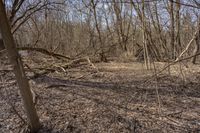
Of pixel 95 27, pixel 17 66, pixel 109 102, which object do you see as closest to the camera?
pixel 17 66

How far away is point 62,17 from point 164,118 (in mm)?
8326

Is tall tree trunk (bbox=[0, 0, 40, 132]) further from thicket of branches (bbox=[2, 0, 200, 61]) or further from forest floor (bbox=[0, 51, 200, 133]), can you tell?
thicket of branches (bbox=[2, 0, 200, 61])

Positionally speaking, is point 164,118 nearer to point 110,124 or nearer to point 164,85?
point 110,124

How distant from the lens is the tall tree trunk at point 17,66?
9.52ft

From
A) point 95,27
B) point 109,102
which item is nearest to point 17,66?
point 109,102

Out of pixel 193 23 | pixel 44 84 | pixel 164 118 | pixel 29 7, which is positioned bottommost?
pixel 164 118

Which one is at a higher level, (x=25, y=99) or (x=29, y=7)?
(x=29, y=7)

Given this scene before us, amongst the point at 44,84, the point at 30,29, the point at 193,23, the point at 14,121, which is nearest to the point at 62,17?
the point at 30,29

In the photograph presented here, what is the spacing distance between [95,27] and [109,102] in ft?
18.9

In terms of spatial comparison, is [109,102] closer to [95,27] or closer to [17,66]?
[17,66]

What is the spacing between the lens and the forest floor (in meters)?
3.28

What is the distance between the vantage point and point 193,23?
824 centimetres

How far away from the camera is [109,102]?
157 inches

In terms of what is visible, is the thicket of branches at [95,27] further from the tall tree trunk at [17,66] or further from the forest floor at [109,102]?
the tall tree trunk at [17,66]
